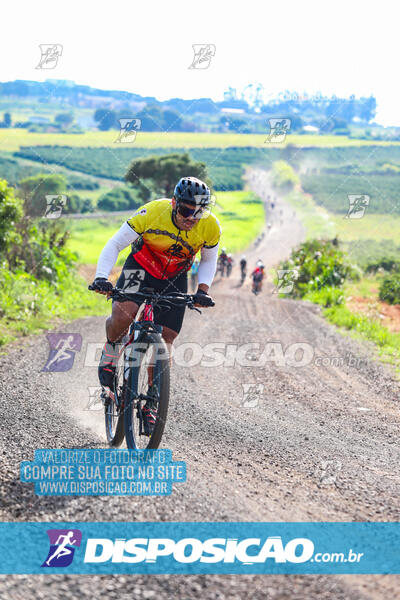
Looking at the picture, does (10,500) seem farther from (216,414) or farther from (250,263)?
(250,263)

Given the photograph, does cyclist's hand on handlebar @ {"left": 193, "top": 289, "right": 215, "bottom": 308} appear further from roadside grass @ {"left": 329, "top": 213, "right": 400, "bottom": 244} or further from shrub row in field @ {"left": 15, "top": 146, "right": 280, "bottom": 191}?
shrub row in field @ {"left": 15, "top": 146, "right": 280, "bottom": 191}

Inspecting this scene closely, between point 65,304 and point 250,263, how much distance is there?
3869cm

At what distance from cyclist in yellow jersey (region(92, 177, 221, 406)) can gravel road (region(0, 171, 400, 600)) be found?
1308mm

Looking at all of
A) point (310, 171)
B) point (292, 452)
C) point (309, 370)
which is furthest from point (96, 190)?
point (292, 452)

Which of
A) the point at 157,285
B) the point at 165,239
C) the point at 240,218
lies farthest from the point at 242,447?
the point at 240,218

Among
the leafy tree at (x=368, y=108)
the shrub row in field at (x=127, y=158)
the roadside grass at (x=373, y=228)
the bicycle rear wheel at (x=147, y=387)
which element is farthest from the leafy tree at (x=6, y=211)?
the shrub row in field at (x=127, y=158)

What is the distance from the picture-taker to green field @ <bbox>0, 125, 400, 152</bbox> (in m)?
74.2

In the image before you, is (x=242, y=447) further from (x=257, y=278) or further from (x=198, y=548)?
(x=257, y=278)

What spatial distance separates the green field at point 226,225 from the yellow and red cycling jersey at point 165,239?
1214 inches

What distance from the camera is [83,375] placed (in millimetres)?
10125

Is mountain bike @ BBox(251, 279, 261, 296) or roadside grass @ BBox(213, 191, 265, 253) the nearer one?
mountain bike @ BBox(251, 279, 261, 296)

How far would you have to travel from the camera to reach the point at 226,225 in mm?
64375

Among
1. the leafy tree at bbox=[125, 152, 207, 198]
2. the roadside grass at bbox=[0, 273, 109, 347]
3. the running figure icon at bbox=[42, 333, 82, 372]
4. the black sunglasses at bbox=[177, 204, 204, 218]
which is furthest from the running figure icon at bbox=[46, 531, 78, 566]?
the leafy tree at bbox=[125, 152, 207, 198]

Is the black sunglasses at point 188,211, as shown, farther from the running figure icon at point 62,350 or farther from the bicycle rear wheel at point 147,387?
the running figure icon at point 62,350
